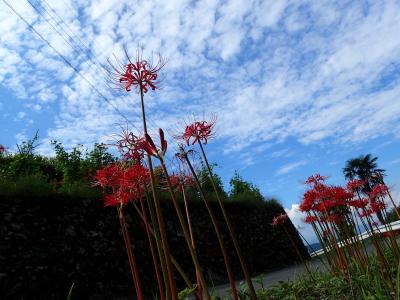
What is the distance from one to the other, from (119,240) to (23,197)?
2.69 m

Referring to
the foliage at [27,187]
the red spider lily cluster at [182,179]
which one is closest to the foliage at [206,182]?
the red spider lily cluster at [182,179]

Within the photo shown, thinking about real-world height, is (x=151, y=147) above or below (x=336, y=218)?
above

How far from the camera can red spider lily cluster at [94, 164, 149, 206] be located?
2.03 m

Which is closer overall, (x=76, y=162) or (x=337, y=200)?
(x=337, y=200)

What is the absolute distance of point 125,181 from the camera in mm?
2119

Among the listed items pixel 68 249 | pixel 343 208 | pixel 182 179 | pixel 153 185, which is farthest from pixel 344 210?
pixel 68 249

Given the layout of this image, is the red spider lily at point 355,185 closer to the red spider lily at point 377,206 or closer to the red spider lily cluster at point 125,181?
the red spider lily at point 377,206

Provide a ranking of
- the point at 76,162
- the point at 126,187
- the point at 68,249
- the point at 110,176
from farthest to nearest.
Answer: the point at 76,162
the point at 68,249
the point at 110,176
the point at 126,187

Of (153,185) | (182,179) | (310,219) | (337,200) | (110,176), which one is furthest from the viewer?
(310,219)

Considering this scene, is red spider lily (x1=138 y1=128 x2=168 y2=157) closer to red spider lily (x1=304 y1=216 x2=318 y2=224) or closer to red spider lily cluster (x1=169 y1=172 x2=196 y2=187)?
red spider lily cluster (x1=169 y1=172 x2=196 y2=187)

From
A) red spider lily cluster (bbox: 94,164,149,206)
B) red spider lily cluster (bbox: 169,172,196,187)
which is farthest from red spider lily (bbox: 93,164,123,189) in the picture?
red spider lily cluster (bbox: 169,172,196,187)

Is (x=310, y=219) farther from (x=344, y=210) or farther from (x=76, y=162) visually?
(x=76, y=162)

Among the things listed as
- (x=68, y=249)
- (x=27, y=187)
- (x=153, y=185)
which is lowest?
(x=153, y=185)

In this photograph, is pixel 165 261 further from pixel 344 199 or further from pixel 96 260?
pixel 96 260
